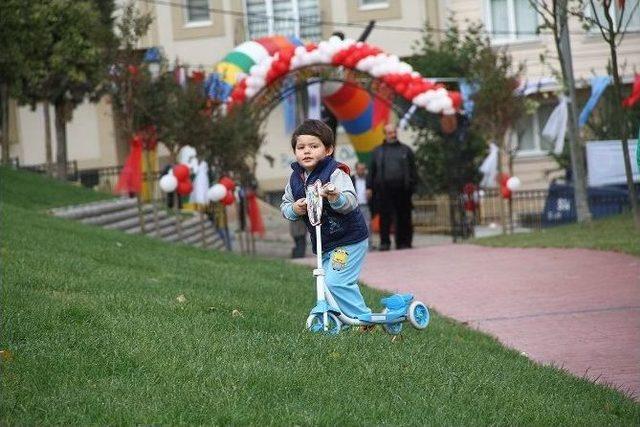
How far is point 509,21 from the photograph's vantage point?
4094cm

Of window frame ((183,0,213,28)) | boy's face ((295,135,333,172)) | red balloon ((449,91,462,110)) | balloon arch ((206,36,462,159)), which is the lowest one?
boy's face ((295,135,333,172))

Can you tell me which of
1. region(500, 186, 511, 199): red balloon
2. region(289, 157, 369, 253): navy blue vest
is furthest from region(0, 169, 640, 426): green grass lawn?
region(500, 186, 511, 199): red balloon

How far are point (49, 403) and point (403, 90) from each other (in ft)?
72.4

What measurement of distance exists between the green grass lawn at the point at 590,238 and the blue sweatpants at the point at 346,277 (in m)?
8.97

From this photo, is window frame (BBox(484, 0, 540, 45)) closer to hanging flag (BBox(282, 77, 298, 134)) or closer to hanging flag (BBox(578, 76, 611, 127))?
hanging flag (BBox(282, 77, 298, 134))

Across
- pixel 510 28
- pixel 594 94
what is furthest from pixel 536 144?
pixel 594 94

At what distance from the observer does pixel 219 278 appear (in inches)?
557

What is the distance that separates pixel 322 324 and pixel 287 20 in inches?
1300

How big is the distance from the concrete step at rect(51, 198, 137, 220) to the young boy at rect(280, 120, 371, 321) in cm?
1451

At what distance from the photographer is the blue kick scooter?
8.99m

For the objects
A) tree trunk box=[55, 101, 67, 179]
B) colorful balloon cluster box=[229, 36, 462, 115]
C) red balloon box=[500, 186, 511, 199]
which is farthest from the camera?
tree trunk box=[55, 101, 67, 179]

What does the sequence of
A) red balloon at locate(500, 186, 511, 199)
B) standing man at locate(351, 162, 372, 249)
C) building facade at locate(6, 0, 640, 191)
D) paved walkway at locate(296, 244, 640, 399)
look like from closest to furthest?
paved walkway at locate(296, 244, 640, 399) → standing man at locate(351, 162, 372, 249) → red balloon at locate(500, 186, 511, 199) → building facade at locate(6, 0, 640, 191)

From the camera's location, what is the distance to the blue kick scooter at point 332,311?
8992 millimetres

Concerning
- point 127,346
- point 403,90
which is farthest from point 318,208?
point 403,90
